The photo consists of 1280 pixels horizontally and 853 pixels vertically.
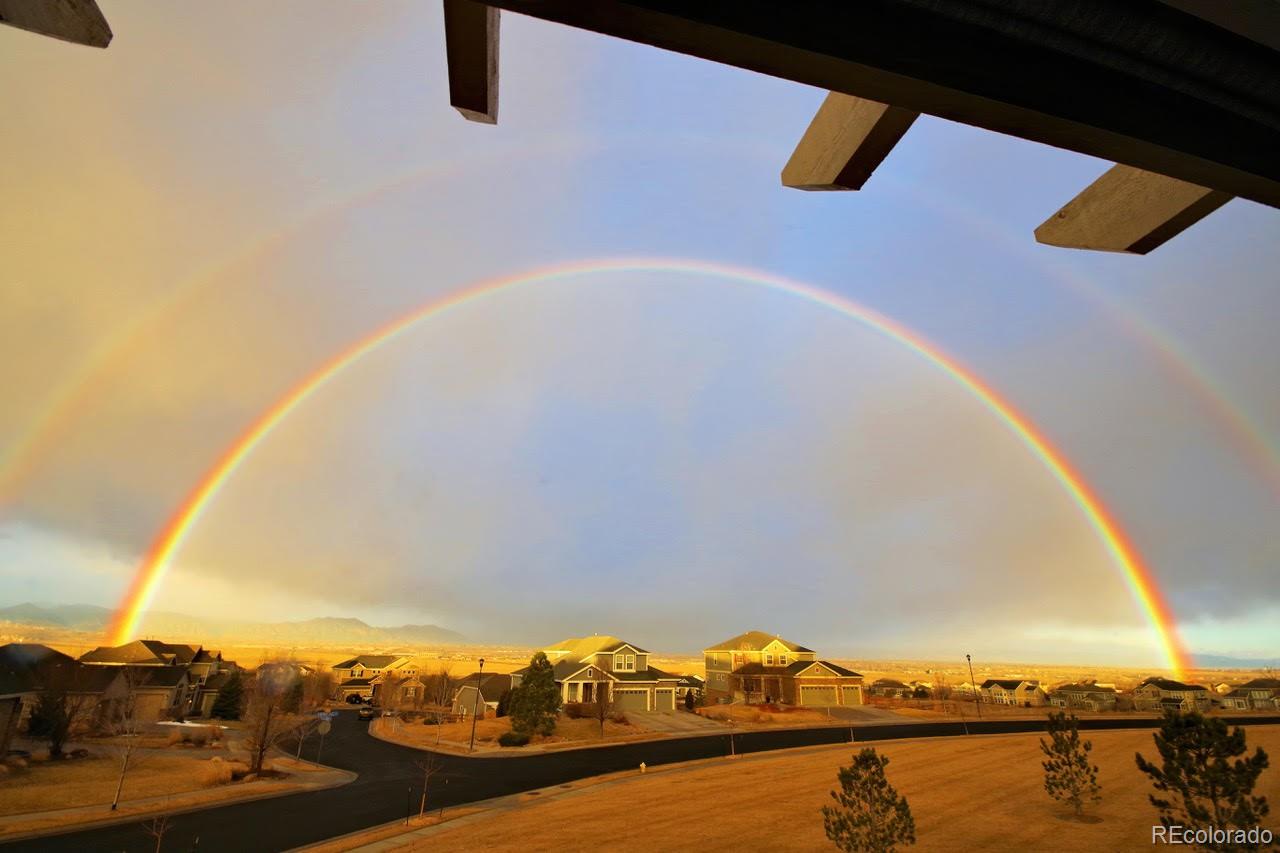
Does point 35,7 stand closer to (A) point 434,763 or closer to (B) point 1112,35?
(B) point 1112,35

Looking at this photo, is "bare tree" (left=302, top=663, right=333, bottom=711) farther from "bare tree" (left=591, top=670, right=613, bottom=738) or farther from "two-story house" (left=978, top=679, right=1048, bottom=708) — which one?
"two-story house" (left=978, top=679, right=1048, bottom=708)

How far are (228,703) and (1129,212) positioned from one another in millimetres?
89301

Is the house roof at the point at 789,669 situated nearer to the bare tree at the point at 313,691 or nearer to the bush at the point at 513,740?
the bush at the point at 513,740

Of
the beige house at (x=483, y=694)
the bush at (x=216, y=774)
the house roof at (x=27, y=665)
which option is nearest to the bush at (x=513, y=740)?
the beige house at (x=483, y=694)

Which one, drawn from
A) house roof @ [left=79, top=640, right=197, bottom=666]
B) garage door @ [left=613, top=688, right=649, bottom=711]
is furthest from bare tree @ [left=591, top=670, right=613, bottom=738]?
house roof @ [left=79, top=640, right=197, bottom=666]

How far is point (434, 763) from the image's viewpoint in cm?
4272

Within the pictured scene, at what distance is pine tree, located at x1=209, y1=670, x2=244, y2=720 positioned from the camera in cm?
6962

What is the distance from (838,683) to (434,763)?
58.0 meters

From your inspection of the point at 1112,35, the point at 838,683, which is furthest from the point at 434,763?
the point at 838,683

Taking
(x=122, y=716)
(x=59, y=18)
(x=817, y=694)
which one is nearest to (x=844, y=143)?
(x=59, y=18)

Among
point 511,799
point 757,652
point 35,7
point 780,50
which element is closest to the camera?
point 35,7

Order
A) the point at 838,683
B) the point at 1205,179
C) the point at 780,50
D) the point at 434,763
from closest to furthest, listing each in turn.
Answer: the point at 780,50 < the point at 1205,179 < the point at 434,763 < the point at 838,683

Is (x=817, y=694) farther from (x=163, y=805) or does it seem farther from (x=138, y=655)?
(x=138, y=655)

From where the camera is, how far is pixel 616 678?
238 feet
